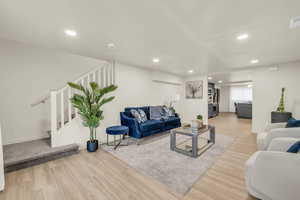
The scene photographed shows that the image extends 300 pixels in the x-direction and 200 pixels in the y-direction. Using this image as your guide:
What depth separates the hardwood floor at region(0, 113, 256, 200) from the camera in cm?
163

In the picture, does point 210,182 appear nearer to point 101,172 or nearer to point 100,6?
point 101,172

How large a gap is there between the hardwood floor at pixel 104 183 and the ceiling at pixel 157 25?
94.5 inches

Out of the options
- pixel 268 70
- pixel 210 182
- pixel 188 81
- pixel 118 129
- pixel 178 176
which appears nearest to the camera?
pixel 210 182

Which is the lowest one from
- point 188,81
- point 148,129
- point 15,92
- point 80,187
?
point 80,187

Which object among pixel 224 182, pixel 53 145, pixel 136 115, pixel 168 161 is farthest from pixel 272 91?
pixel 53 145

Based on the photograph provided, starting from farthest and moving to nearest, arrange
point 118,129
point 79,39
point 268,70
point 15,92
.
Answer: point 268,70
point 118,129
point 15,92
point 79,39

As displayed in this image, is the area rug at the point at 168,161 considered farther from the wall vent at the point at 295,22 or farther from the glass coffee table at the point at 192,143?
the wall vent at the point at 295,22

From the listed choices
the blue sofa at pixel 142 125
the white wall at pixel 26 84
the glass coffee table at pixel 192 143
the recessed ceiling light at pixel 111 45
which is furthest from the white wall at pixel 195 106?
the white wall at pixel 26 84

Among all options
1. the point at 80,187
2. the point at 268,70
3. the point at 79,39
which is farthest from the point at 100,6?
the point at 268,70

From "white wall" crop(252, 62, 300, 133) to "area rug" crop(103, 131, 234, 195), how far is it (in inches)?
78.9

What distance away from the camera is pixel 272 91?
425 cm

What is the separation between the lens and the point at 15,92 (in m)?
2.87

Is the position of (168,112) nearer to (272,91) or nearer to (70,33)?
(272,91)

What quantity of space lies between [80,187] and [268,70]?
6.12 metres
